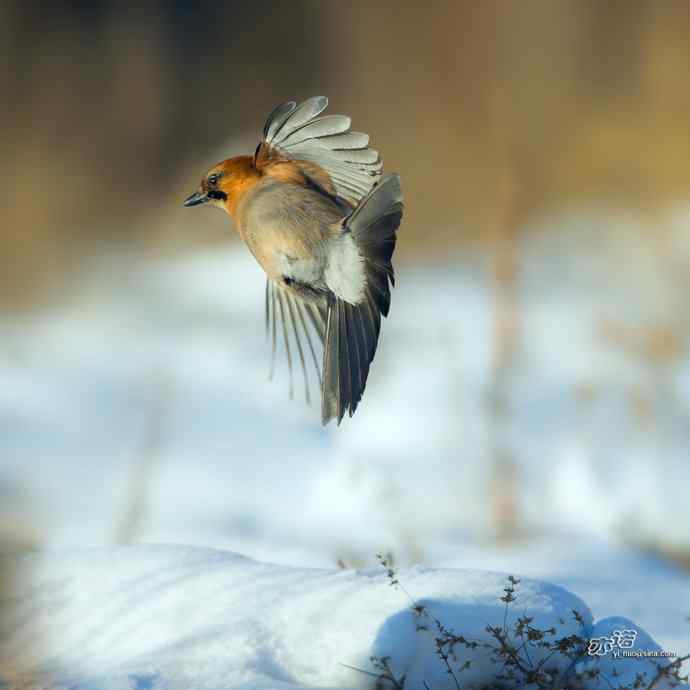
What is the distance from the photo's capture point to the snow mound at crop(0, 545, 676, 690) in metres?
1.50

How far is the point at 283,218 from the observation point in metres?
1.35

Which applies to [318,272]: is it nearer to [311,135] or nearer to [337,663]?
[311,135]

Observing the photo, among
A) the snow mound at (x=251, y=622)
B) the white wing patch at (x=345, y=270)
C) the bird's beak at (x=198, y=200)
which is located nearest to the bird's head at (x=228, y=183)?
the bird's beak at (x=198, y=200)

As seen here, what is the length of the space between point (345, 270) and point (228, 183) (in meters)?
0.21

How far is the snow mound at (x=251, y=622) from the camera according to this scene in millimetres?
1497

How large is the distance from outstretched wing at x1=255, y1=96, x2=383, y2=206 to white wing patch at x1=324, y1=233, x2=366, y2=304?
0.38 feet

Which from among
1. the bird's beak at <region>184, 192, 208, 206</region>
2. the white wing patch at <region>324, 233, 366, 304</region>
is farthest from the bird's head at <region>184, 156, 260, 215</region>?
the white wing patch at <region>324, 233, 366, 304</region>

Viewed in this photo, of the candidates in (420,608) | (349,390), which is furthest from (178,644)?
(349,390)

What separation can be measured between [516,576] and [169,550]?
553 millimetres

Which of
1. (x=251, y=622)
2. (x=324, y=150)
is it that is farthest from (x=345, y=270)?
(x=251, y=622)

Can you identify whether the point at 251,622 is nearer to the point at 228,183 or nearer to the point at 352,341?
the point at 352,341

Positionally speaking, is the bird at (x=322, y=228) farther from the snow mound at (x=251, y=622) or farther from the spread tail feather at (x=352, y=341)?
the snow mound at (x=251, y=622)

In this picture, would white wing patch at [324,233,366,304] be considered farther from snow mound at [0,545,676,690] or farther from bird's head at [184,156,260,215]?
snow mound at [0,545,676,690]

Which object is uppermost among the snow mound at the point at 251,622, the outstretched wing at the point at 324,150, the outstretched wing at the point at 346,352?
the outstretched wing at the point at 324,150
